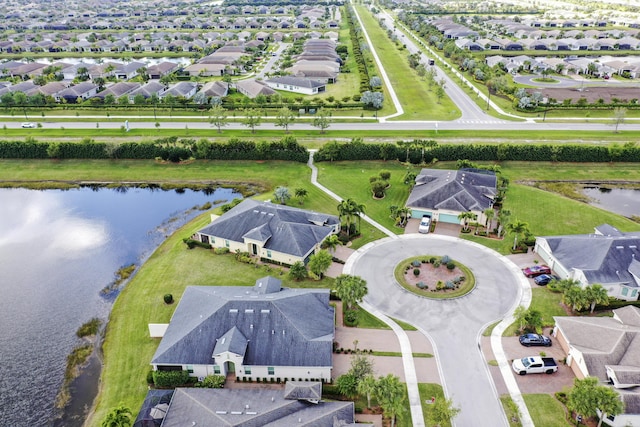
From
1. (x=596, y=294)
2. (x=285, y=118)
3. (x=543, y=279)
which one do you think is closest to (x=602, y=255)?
(x=543, y=279)

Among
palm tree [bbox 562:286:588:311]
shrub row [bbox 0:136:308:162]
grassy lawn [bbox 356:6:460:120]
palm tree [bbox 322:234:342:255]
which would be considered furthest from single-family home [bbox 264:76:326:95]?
palm tree [bbox 562:286:588:311]

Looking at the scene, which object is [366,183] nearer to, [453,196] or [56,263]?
[453,196]

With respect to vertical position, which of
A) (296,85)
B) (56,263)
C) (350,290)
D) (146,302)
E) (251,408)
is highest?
(296,85)

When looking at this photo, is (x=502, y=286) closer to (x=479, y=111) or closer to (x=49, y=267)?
(x=49, y=267)

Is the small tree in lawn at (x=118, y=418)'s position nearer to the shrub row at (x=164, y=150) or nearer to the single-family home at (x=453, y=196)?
the single-family home at (x=453, y=196)

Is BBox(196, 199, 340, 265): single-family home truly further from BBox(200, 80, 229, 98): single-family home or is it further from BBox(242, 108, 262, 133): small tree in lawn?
BBox(200, 80, 229, 98): single-family home

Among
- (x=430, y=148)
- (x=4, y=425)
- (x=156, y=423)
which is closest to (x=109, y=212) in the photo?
(x=4, y=425)

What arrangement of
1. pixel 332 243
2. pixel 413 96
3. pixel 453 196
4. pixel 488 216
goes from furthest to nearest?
pixel 413 96 < pixel 453 196 < pixel 488 216 < pixel 332 243

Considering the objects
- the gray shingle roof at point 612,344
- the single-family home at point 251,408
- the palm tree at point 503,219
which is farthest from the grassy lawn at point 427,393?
the palm tree at point 503,219
